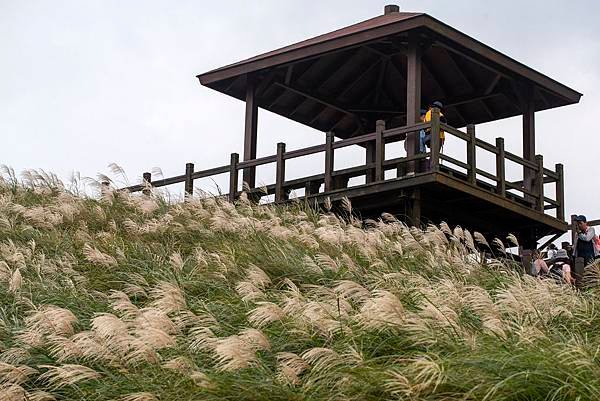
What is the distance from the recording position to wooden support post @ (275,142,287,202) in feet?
64.7

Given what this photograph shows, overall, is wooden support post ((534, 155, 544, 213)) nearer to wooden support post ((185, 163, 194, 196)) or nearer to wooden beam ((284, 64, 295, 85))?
wooden beam ((284, 64, 295, 85))

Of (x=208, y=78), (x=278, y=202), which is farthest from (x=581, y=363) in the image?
(x=208, y=78)

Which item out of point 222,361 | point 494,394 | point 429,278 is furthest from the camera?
point 429,278

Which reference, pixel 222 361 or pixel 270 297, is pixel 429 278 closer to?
pixel 270 297

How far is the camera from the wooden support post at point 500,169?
758 inches

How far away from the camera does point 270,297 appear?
1066cm

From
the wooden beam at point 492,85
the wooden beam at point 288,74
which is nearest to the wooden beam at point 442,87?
the wooden beam at point 492,85

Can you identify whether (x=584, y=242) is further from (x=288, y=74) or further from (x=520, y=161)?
(x=288, y=74)

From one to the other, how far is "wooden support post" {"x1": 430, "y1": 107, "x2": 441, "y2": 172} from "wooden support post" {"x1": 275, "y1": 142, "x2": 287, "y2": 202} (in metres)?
3.12

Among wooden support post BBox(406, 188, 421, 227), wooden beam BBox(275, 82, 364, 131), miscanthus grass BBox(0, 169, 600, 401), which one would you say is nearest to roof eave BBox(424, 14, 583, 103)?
wooden support post BBox(406, 188, 421, 227)

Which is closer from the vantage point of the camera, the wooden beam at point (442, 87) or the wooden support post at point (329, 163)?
the wooden support post at point (329, 163)

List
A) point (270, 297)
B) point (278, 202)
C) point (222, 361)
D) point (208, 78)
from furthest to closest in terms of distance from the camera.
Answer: point (208, 78) → point (278, 202) → point (270, 297) → point (222, 361)

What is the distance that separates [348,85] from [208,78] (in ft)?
10.5

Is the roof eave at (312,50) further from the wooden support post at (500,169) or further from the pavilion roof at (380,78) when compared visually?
the wooden support post at (500,169)
